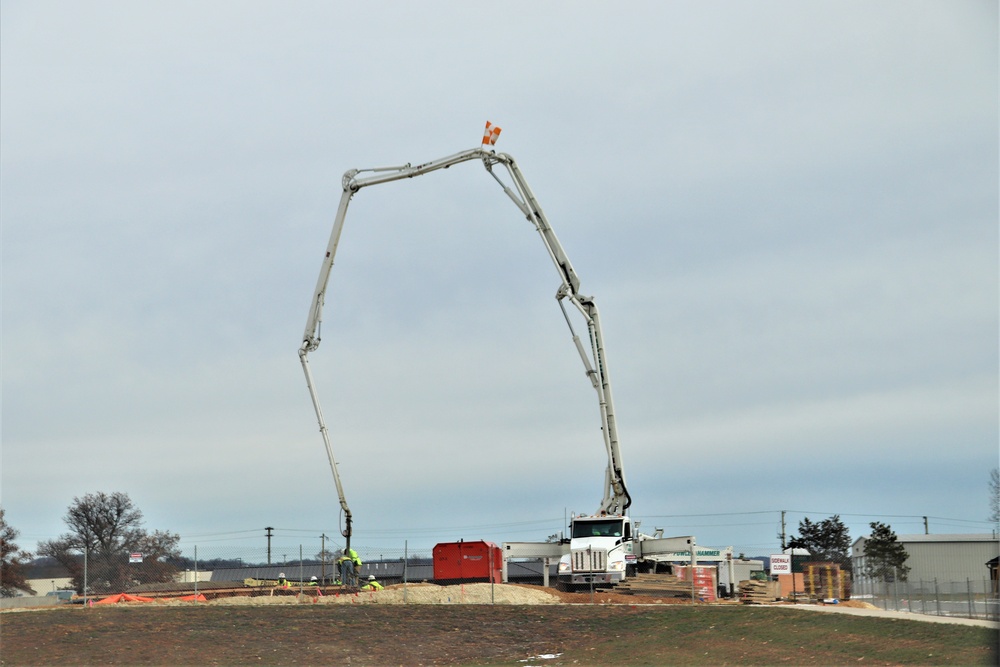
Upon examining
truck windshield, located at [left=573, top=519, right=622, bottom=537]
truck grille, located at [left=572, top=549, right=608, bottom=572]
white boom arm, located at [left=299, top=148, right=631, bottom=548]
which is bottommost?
truck grille, located at [left=572, top=549, right=608, bottom=572]

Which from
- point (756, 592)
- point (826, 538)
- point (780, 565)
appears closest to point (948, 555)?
point (826, 538)

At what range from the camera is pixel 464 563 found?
4766 centimetres

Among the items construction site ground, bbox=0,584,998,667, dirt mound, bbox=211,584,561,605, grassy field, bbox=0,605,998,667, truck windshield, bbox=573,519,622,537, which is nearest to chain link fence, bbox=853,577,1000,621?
construction site ground, bbox=0,584,998,667

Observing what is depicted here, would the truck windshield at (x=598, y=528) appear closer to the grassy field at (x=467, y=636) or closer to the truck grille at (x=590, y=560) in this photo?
the truck grille at (x=590, y=560)

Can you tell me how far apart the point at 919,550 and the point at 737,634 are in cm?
6828

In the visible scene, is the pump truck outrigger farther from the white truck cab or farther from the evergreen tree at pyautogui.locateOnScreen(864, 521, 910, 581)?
the evergreen tree at pyautogui.locateOnScreen(864, 521, 910, 581)

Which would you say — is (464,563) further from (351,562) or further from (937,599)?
(937,599)

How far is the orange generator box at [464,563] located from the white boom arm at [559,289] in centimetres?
545

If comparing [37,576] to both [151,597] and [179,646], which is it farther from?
[179,646]

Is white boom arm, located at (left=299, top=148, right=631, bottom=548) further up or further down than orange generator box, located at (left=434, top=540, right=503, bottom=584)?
further up

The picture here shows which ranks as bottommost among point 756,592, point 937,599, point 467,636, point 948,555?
point 948,555

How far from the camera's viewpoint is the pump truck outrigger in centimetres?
4506

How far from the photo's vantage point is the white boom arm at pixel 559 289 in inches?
1774

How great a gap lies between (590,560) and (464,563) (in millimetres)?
6349
